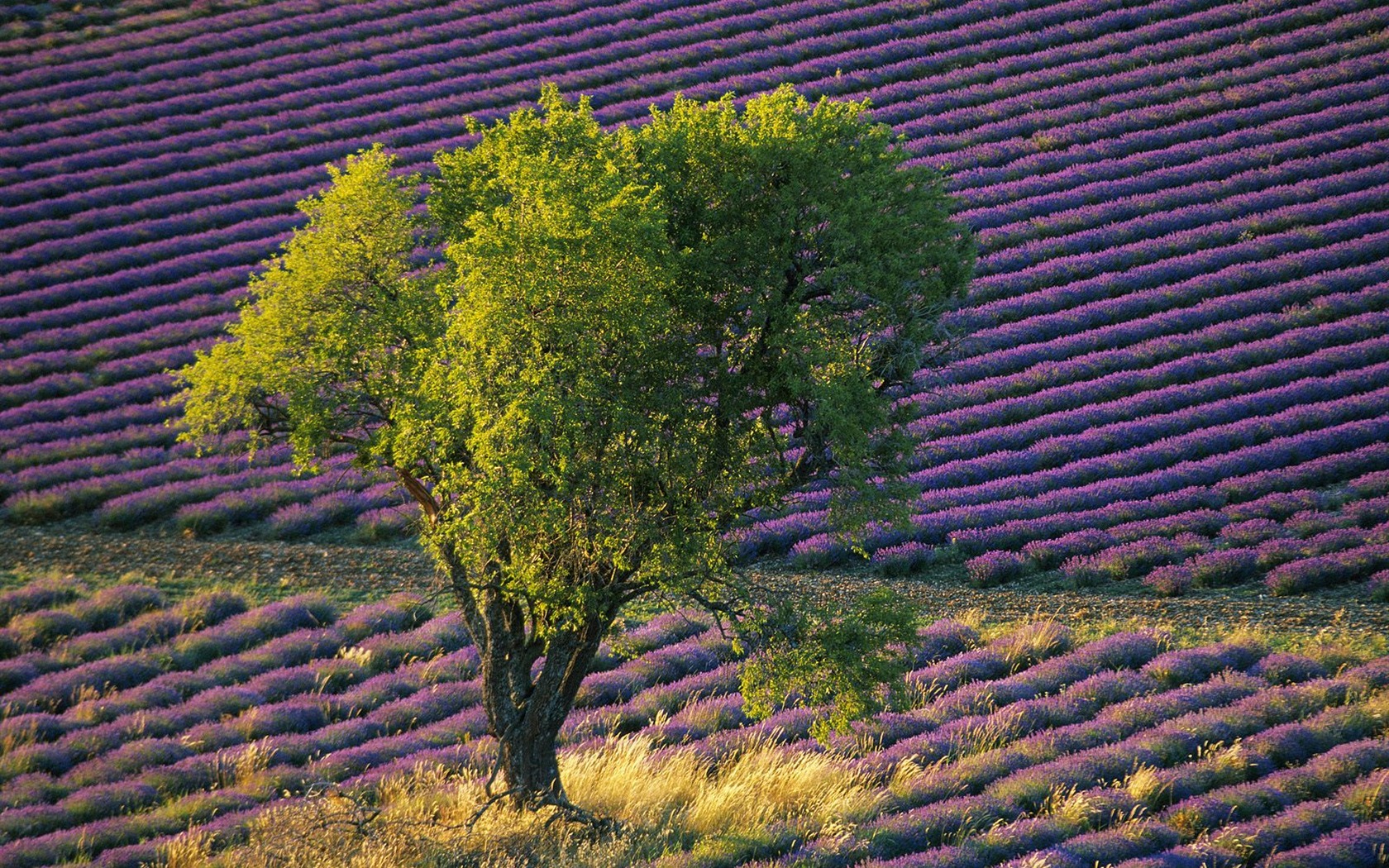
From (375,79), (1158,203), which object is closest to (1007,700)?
(1158,203)

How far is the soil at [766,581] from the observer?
1450 centimetres

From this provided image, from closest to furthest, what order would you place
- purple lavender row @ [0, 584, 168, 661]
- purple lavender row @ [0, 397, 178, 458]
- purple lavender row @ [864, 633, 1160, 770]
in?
purple lavender row @ [864, 633, 1160, 770] < purple lavender row @ [0, 584, 168, 661] < purple lavender row @ [0, 397, 178, 458]

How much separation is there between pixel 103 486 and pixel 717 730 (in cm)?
1112

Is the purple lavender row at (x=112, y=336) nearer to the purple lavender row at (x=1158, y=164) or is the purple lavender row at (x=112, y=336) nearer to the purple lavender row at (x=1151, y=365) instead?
the purple lavender row at (x=1151, y=365)

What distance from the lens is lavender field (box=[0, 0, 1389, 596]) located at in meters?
17.0

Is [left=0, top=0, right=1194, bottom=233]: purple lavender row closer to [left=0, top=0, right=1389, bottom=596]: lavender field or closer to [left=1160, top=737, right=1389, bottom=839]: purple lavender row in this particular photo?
[left=0, top=0, right=1389, bottom=596]: lavender field

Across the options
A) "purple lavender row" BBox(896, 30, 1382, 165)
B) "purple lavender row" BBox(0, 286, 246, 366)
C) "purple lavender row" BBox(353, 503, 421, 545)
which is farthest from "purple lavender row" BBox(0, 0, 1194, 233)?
"purple lavender row" BBox(353, 503, 421, 545)

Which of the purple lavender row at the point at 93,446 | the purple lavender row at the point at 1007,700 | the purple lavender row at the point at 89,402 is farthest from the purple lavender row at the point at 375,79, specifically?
the purple lavender row at the point at 1007,700

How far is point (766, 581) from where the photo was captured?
611 inches

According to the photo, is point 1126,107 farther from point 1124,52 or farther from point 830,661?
point 830,661

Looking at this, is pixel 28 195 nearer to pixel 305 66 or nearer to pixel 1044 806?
pixel 305 66

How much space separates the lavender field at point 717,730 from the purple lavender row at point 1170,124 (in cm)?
1386

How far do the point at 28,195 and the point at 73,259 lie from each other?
289 centimetres

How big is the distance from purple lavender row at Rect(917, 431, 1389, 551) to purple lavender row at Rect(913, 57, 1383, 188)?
9547mm
